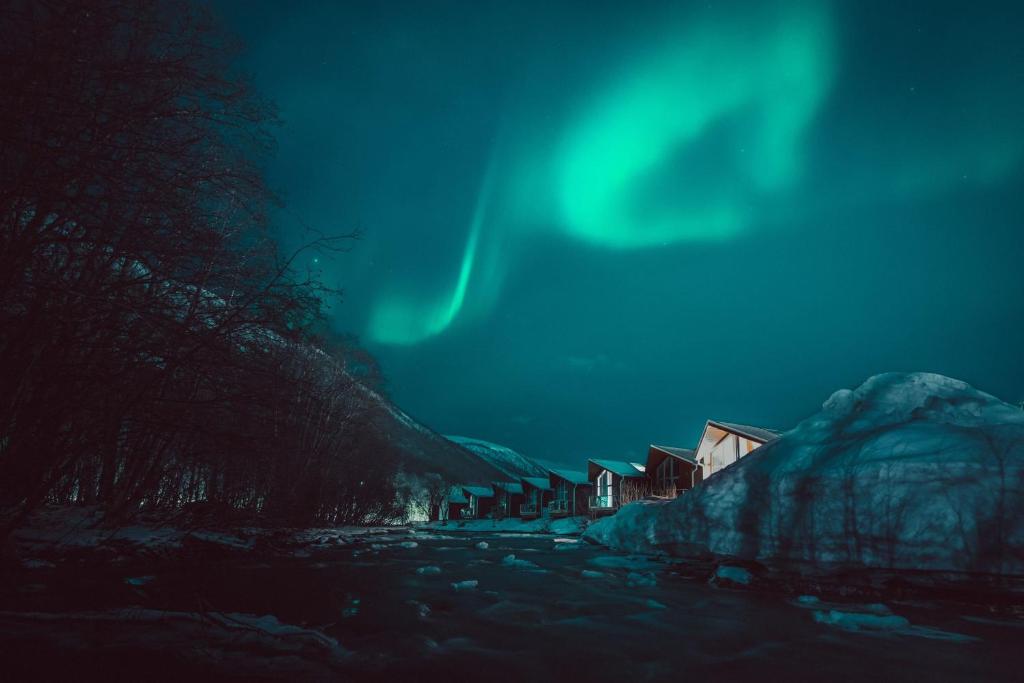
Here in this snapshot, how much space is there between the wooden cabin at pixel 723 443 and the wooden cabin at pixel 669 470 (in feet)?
3.23

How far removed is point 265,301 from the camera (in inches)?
164

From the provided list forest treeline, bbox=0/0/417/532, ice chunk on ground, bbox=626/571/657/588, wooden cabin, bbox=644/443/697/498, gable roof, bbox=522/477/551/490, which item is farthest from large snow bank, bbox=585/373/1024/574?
gable roof, bbox=522/477/551/490

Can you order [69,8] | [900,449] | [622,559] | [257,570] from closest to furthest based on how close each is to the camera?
[69,8] → [900,449] → [257,570] → [622,559]

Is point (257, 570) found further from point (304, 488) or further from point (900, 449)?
point (304, 488)

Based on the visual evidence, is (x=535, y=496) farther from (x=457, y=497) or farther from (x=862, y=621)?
(x=862, y=621)

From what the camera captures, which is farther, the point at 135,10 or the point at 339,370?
the point at 339,370

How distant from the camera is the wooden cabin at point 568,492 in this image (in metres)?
51.8

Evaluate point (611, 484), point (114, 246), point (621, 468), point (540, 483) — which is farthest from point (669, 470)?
point (114, 246)

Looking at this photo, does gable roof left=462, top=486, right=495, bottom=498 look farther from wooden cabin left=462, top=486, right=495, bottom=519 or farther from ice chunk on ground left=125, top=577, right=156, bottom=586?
ice chunk on ground left=125, top=577, right=156, bottom=586

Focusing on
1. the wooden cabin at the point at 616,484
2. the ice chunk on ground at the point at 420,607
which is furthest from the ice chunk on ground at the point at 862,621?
the wooden cabin at the point at 616,484

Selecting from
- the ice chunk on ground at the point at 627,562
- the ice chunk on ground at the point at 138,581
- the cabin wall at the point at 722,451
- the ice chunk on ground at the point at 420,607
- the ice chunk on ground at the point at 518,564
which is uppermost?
the cabin wall at the point at 722,451

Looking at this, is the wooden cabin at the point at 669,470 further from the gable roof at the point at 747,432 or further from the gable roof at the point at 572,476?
the gable roof at the point at 572,476

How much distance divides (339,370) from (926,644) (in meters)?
26.0

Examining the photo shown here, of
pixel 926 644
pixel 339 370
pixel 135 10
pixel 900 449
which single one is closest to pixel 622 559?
pixel 900 449
